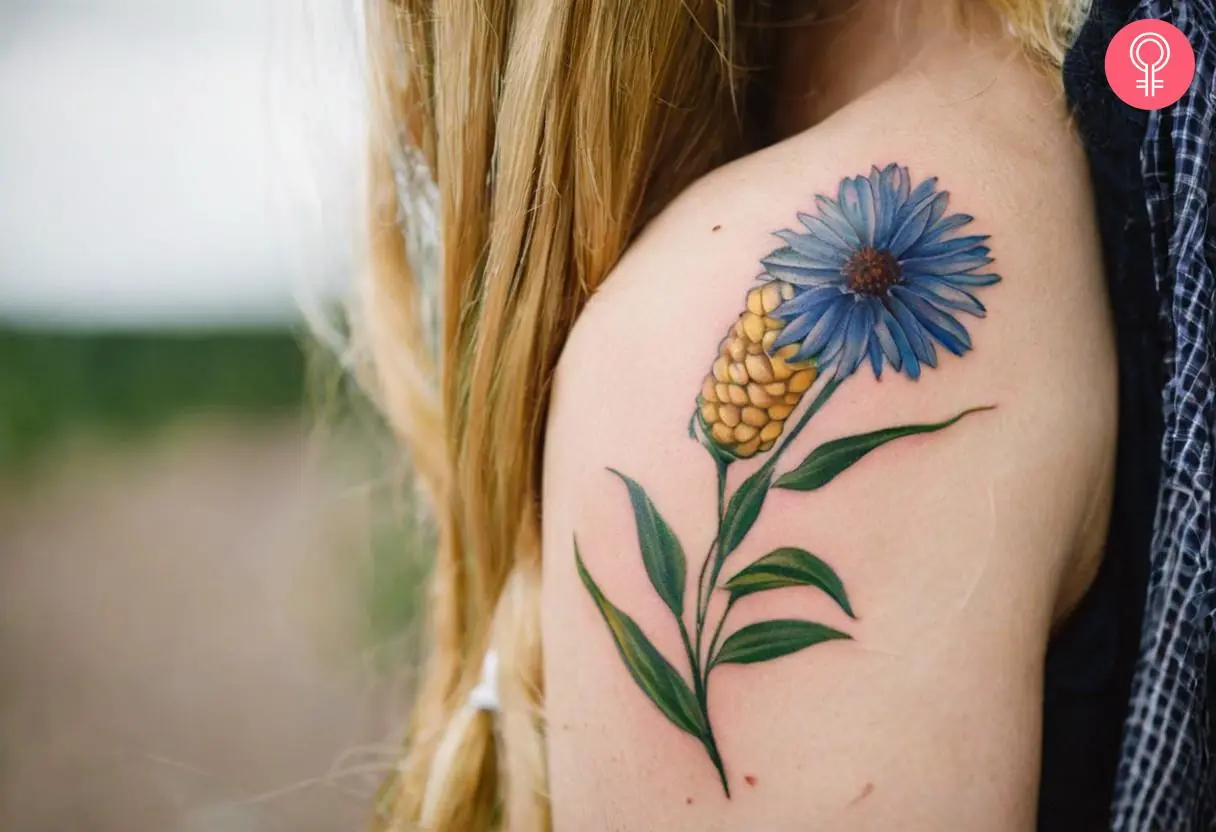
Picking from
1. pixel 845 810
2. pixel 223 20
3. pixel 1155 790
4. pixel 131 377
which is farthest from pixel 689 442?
pixel 131 377

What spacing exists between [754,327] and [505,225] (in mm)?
240

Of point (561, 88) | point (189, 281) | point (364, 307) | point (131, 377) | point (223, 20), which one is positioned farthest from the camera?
point (131, 377)

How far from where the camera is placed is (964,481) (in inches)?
18.5

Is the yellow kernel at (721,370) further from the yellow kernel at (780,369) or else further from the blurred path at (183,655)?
the blurred path at (183,655)

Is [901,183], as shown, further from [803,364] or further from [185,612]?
[185,612]

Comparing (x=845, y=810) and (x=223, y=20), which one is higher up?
(x=223, y=20)

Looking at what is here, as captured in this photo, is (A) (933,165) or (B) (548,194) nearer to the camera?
(A) (933,165)

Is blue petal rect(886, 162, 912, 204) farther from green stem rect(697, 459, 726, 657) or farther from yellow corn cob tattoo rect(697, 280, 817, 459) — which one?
green stem rect(697, 459, 726, 657)

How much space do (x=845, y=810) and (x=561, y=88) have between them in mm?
502

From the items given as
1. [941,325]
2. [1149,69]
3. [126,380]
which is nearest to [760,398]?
[941,325]

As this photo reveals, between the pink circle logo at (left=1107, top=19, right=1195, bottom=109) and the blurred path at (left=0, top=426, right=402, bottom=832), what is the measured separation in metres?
0.90

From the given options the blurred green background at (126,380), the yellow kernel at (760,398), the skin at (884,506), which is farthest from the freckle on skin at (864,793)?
the blurred green background at (126,380)

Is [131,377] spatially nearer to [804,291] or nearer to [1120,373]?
[804,291]

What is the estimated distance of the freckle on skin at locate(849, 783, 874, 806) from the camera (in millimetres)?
457
